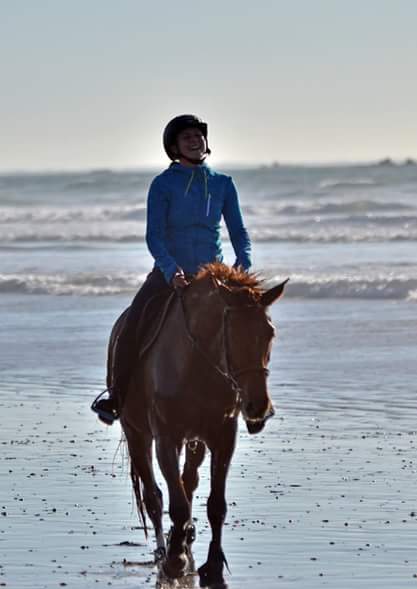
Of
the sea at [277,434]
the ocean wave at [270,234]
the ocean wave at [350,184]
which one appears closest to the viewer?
Answer: the sea at [277,434]

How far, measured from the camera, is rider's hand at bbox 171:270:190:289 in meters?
6.86

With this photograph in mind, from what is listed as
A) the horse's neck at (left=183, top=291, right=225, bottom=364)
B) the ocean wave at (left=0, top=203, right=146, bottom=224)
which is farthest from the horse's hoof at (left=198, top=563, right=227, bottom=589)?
the ocean wave at (left=0, top=203, right=146, bottom=224)

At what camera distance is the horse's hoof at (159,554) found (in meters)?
7.18

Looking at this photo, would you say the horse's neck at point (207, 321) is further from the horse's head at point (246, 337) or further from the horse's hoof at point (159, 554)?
the horse's hoof at point (159, 554)

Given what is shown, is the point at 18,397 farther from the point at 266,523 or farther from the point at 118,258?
the point at 118,258

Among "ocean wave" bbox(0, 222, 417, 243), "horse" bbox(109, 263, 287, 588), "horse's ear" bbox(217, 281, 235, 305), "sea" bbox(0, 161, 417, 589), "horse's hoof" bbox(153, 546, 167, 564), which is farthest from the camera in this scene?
"ocean wave" bbox(0, 222, 417, 243)

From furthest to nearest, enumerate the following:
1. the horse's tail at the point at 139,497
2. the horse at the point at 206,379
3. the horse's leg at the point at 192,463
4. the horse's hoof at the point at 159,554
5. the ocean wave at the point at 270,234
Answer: the ocean wave at the point at 270,234
the horse's tail at the point at 139,497
the horse's leg at the point at 192,463
the horse's hoof at the point at 159,554
the horse at the point at 206,379

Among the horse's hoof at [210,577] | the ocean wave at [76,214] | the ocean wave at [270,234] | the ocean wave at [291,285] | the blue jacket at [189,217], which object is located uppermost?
the blue jacket at [189,217]

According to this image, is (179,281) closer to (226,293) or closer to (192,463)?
(226,293)

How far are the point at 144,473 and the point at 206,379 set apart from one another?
1.20 meters

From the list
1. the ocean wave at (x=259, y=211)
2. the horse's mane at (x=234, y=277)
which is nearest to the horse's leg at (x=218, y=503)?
the horse's mane at (x=234, y=277)

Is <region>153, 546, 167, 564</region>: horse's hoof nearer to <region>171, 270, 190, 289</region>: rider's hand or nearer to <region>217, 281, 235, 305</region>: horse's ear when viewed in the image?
<region>171, 270, 190, 289</region>: rider's hand

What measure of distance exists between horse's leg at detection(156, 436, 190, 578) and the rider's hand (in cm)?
68

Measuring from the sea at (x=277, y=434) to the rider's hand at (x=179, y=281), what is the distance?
0.50m
